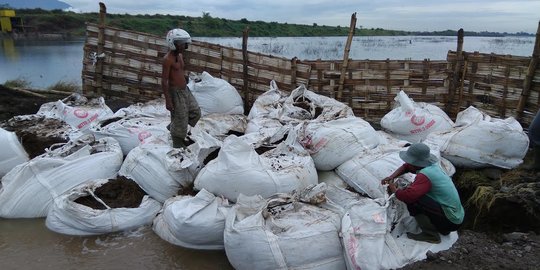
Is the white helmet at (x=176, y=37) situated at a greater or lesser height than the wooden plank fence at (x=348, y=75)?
greater

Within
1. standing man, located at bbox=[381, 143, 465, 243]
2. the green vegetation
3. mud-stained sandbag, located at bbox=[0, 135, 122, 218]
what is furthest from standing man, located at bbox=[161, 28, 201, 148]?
the green vegetation

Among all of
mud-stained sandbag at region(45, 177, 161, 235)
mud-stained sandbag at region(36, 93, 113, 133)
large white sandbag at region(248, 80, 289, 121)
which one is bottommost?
mud-stained sandbag at region(45, 177, 161, 235)

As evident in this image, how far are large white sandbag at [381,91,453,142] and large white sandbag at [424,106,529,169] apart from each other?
58 cm

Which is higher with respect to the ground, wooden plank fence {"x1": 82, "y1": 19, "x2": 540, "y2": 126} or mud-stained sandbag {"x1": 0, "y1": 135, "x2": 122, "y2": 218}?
wooden plank fence {"x1": 82, "y1": 19, "x2": 540, "y2": 126}

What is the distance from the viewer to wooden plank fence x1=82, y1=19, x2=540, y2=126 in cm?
529

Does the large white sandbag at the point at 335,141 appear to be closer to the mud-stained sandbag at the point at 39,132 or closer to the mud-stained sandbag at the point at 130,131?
the mud-stained sandbag at the point at 130,131

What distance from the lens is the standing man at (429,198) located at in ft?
9.08

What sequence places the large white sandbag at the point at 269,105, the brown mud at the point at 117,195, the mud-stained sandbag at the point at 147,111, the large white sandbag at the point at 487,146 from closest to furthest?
the brown mud at the point at 117,195 → the large white sandbag at the point at 487,146 → the large white sandbag at the point at 269,105 → the mud-stained sandbag at the point at 147,111

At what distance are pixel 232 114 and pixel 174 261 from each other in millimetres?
2714

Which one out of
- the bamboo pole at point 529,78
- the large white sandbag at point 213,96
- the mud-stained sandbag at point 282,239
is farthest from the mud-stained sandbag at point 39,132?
the bamboo pole at point 529,78

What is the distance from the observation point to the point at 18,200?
12.5ft

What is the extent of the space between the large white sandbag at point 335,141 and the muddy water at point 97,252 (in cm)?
129

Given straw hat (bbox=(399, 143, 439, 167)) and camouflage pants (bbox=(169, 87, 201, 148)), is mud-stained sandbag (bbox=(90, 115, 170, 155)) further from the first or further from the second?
straw hat (bbox=(399, 143, 439, 167))

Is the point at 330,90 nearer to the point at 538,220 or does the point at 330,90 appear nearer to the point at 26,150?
the point at 538,220
